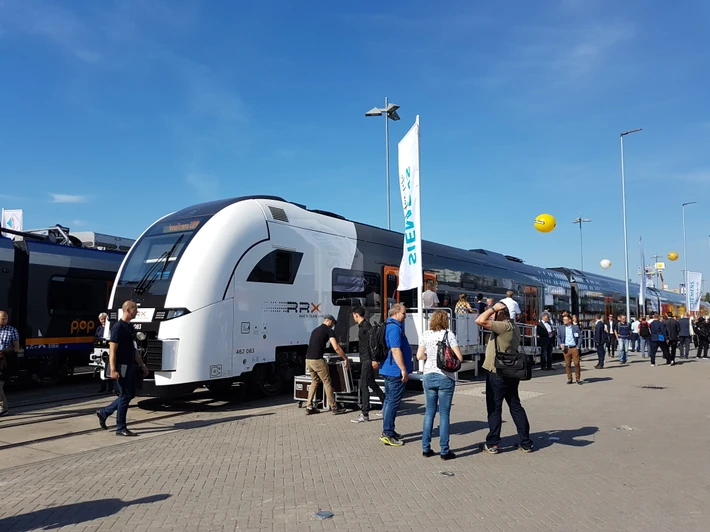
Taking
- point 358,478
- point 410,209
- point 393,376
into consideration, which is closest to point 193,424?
point 393,376

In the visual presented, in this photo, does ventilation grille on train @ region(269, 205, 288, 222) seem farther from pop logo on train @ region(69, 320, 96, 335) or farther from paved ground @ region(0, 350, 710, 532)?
pop logo on train @ region(69, 320, 96, 335)

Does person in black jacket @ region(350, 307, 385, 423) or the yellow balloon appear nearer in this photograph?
person in black jacket @ region(350, 307, 385, 423)

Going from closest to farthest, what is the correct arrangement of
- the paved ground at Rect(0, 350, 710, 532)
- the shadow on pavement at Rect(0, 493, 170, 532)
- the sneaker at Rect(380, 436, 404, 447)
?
the shadow on pavement at Rect(0, 493, 170, 532)
the paved ground at Rect(0, 350, 710, 532)
the sneaker at Rect(380, 436, 404, 447)

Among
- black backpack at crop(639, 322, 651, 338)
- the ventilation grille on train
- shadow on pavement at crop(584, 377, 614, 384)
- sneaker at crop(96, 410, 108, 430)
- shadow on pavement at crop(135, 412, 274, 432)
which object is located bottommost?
shadow on pavement at crop(584, 377, 614, 384)

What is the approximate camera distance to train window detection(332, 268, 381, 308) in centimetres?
1233

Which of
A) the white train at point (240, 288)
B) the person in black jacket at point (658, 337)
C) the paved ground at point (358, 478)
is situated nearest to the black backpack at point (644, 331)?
the person in black jacket at point (658, 337)

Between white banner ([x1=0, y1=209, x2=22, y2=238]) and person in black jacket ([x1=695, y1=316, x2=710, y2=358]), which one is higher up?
white banner ([x1=0, y1=209, x2=22, y2=238])

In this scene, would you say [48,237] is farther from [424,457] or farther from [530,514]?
[530,514]

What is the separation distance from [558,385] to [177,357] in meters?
8.71

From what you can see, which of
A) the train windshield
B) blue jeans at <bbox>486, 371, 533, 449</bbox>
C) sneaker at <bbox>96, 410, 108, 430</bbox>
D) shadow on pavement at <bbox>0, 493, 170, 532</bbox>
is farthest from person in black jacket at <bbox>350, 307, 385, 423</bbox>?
shadow on pavement at <bbox>0, 493, 170, 532</bbox>

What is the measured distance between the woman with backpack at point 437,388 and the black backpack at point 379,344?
3.20ft

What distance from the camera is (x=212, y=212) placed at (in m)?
10.1

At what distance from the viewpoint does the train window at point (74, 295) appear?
13211 mm

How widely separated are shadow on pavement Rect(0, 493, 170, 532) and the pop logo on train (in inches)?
374
